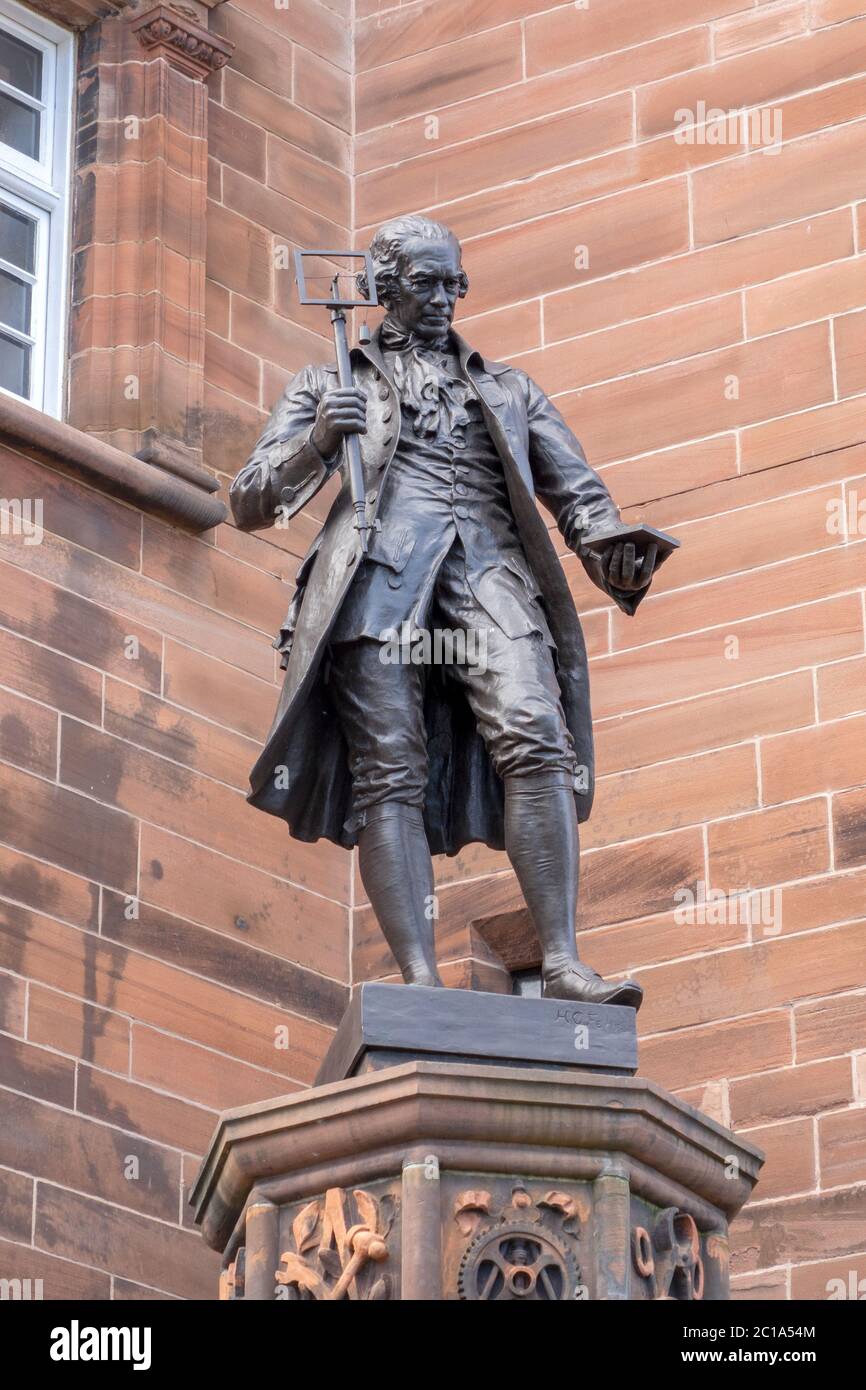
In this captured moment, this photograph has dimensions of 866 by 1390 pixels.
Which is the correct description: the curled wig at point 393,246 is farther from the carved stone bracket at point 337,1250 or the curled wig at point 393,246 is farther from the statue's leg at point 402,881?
the carved stone bracket at point 337,1250

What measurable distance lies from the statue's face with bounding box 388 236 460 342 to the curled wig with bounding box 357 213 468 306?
1 centimetres

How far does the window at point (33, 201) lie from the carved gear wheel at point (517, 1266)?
497 cm

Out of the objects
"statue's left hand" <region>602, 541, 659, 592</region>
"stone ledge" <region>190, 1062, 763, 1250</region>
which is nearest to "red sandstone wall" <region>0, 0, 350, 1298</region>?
"stone ledge" <region>190, 1062, 763, 1250</region>

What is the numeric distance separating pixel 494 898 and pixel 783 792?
1.14m

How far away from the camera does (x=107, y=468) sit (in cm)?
1138

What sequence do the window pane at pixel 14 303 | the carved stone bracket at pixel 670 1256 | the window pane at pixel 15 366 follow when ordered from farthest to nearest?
the window pane at pixel 14 303 → the window pane at pixel 15 366 → the carved stone bracket at pixel 670 1256

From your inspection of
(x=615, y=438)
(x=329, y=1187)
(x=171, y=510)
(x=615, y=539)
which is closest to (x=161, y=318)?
(x=171, y=510)

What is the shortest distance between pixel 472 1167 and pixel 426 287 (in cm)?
230

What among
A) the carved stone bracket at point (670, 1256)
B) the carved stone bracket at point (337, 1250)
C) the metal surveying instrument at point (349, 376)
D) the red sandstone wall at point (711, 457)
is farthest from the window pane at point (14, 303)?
the carved stone bracket at point (670, 1256)

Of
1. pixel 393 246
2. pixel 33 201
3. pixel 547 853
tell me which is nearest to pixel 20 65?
pixel 33 201

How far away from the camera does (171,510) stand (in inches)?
457

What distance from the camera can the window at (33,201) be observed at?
11859 millimetres

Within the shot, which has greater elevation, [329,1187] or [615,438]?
[615,438]

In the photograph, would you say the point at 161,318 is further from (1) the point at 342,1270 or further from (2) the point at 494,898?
(1) the point at 342,1270
